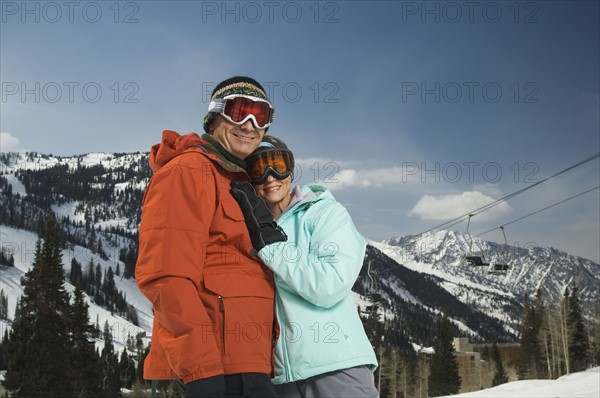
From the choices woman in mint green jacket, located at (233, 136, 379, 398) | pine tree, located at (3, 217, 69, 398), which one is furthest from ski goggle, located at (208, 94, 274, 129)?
pine tree, located at (3, 217, 69, 398)

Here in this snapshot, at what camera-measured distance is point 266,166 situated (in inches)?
137

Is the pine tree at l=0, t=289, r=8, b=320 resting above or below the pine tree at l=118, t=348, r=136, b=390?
above

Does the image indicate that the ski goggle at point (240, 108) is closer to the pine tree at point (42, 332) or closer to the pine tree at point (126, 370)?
the pine tree at point (42, 332)

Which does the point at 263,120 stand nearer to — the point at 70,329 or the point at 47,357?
the point at 47,357

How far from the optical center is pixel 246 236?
9.75ft

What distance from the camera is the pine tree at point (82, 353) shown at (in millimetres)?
47250

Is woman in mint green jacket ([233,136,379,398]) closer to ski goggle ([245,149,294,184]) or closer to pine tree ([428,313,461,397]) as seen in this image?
ski goggle ([245,149,294,184])

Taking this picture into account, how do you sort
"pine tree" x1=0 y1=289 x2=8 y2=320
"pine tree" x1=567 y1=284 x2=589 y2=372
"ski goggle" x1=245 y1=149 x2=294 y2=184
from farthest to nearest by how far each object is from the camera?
"pine tree" x1=0 y1=289 x2=8 y2=320 → "pine tree" x1=567 y1=284 x2=589 y2=372 → "ski goggle" x1=245 y1=149 x2=294 y2=184

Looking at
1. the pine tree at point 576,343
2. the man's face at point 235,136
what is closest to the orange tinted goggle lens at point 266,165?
the man's face at point 235,136

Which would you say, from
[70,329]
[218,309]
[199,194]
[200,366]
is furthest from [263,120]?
[70,329]

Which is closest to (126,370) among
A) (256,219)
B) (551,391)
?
(551,391)

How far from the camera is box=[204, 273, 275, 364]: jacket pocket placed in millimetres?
2812

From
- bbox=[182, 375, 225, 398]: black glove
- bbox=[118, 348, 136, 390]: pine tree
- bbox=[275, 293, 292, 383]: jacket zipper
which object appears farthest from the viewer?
bbox=[118, 348, 136, 390]: pine tree

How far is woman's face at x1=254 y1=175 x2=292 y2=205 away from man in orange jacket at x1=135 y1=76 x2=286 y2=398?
1.14 feet
